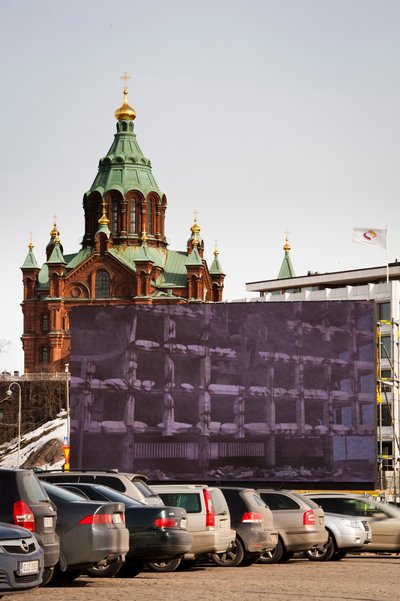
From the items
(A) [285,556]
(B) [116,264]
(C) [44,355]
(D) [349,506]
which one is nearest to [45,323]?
(C) [44,355]

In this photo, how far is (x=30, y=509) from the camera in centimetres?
1805

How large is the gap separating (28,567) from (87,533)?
3514 mm

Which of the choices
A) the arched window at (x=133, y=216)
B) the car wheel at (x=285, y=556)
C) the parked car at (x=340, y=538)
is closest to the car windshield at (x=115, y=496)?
the car wheel at (x=285, y=556)

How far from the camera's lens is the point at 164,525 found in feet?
72.8

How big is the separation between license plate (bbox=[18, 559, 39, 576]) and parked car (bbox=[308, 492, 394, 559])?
15.2 m

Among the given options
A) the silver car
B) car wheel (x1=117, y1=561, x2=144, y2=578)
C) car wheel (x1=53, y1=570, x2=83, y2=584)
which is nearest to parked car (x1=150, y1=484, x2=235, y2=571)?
car wheel (x1=117, y1=561, x2=144, y2=578)

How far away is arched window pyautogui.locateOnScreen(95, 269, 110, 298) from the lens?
4993 inches

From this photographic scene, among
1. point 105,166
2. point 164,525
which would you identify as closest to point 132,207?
point 105,166

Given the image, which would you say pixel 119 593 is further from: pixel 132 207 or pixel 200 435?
pixel 132 207

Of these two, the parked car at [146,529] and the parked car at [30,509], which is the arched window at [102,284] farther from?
the parked car at [30,509]

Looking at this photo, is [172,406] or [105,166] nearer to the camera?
[172,406]

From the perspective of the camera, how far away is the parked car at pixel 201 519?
24172mm

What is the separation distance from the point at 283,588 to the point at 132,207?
369 feet

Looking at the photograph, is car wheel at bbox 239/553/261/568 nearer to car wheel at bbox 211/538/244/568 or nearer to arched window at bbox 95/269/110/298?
car wheel at bbox 211/538/244/568
